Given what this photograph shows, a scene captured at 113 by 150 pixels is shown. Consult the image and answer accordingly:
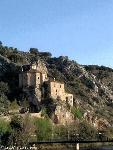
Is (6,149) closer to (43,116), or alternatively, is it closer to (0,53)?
(43,116)

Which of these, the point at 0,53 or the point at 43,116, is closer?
the point at 43,116

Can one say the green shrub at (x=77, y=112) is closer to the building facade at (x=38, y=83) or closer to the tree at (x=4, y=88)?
the building facade at (x=38, y=83)

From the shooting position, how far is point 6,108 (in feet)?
414

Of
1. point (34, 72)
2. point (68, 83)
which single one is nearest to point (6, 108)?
point (34, 72)

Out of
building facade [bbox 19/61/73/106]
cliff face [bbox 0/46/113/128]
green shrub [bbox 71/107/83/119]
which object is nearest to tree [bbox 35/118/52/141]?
building facade [bbox 19/61/73/106]

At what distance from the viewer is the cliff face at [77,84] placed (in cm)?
14212

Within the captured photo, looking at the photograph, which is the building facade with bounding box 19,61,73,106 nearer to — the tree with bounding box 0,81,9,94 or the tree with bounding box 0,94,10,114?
the tree with bounding box 0,81,9,94

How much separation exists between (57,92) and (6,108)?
→ 15.6m

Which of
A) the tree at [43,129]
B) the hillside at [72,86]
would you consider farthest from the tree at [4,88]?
the tree at [43,129]

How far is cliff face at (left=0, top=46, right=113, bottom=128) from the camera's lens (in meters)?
142

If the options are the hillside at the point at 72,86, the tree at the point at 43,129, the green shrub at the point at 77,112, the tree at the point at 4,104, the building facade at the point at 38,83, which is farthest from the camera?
the green shrub at the point at 77,112

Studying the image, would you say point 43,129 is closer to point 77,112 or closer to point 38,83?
point 38,83

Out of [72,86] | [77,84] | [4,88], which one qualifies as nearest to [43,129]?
[4,88]

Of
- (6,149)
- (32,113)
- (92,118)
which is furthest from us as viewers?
(92,118)
